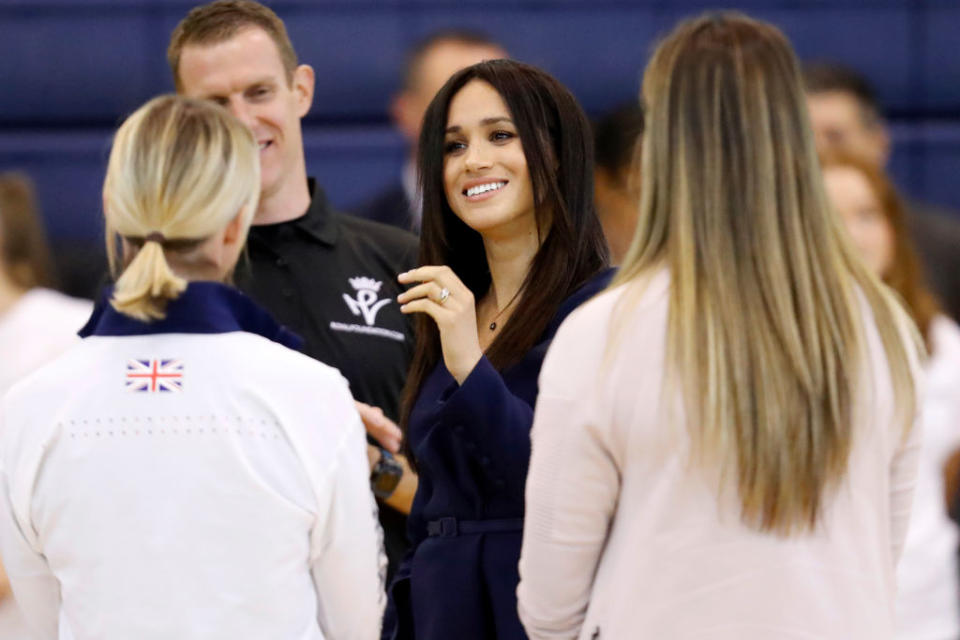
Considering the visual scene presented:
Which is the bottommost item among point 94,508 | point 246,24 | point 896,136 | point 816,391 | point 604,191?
point 896,136

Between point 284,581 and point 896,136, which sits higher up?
point 284,581

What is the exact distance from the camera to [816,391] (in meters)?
1.56

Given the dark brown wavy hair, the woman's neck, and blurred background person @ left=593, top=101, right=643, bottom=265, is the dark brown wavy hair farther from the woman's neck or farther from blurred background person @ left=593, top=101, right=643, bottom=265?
blurred background person @ left=593, top=101, right=643, bottom=265

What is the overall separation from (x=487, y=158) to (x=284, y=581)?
76 centimetres

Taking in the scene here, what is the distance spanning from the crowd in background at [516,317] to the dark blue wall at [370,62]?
1500mm

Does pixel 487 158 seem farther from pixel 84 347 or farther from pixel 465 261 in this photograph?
pixel 84 347

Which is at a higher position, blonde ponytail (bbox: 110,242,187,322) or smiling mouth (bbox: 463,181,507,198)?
blonde ponytail (bbox: 110,242,187,322)

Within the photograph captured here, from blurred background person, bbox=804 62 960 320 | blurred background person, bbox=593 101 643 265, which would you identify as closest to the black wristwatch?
blurred background person, bbox=593 101 643 265

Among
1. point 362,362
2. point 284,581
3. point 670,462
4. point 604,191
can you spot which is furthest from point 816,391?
point 604,191

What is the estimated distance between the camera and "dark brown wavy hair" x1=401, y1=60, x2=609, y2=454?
215 cm

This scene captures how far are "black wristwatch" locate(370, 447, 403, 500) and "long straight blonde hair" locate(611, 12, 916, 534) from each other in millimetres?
837

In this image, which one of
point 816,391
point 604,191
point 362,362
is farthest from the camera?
point 604,191

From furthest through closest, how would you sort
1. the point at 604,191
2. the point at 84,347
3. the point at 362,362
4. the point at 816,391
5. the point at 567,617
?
the point at 604,191, the point at 362,362, the point at 84,347, the point at 567,617, the point at 816,391

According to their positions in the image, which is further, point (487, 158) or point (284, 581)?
point (487, 158)
